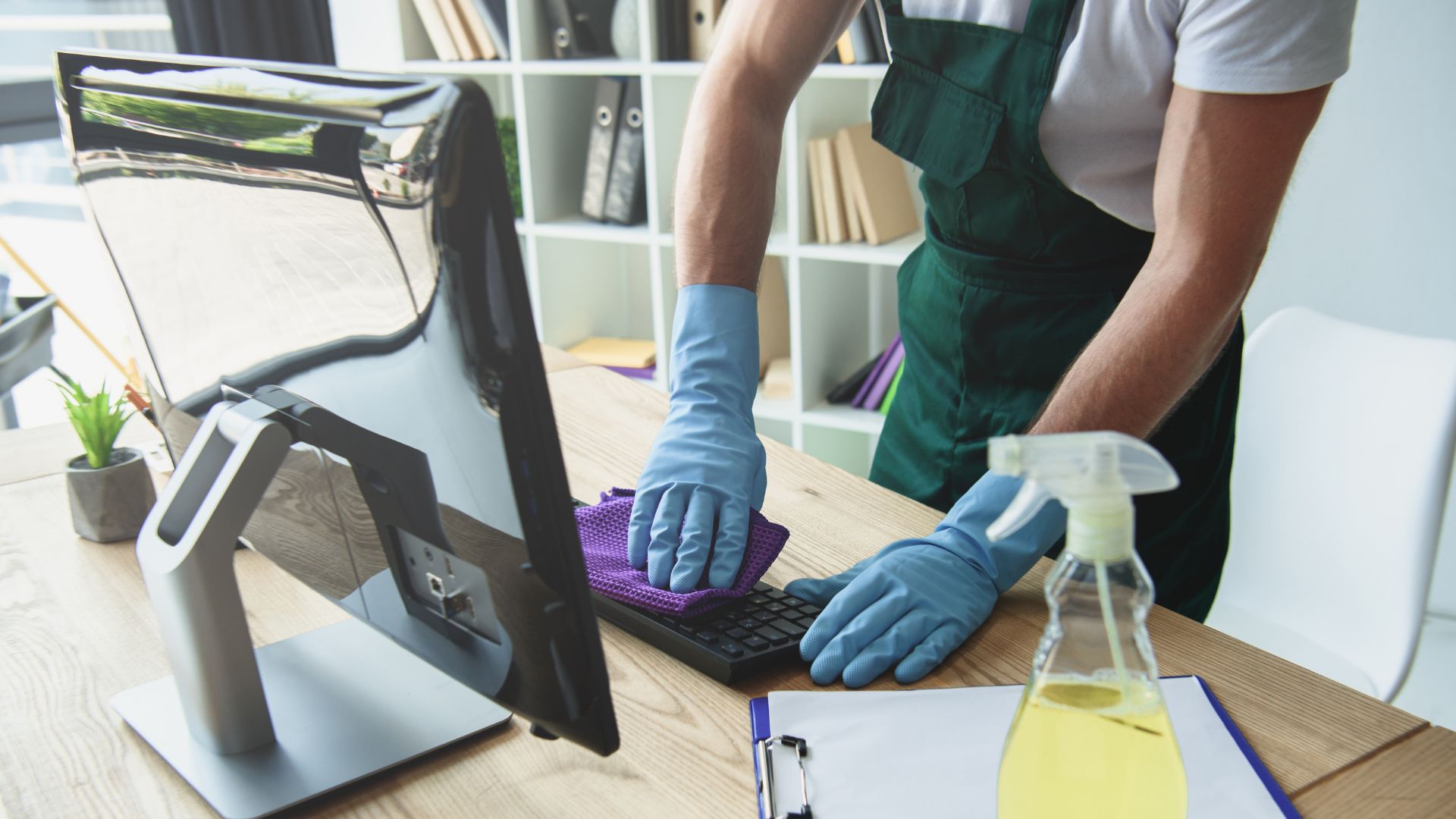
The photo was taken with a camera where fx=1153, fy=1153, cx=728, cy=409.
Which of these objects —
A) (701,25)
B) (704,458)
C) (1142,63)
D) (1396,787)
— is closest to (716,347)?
(704,458)

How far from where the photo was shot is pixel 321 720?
0.81m

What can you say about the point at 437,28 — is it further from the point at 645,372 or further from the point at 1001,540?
the point at 1001,540

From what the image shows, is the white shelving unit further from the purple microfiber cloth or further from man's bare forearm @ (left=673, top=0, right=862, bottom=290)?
the purple microfiber cloth

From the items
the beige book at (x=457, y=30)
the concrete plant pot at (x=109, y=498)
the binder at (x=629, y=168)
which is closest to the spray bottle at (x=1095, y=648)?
the concrete plant pot at (x=109, y=498)

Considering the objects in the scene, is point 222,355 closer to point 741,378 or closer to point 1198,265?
point 741,378

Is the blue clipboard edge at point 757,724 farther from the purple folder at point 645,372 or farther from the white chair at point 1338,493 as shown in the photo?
the purple folder at point 645,372

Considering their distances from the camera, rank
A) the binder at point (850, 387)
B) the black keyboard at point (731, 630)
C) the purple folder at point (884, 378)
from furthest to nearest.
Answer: the binder at point (850, 387), the purple folder at point (884, 378), the black keyboard at point (731, 630)

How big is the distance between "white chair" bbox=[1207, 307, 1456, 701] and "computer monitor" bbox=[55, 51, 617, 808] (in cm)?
108

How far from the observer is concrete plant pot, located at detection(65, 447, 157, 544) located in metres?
1.13

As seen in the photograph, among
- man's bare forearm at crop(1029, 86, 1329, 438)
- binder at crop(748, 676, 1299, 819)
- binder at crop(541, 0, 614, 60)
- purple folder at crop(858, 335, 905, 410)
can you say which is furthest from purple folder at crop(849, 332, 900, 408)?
binder at crop(748, 676, 1299, 819)

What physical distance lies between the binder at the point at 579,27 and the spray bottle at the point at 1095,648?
2.60 m

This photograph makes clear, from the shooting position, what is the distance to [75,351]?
309 cm

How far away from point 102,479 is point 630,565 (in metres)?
0.55

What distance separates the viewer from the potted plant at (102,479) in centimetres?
A: 114
